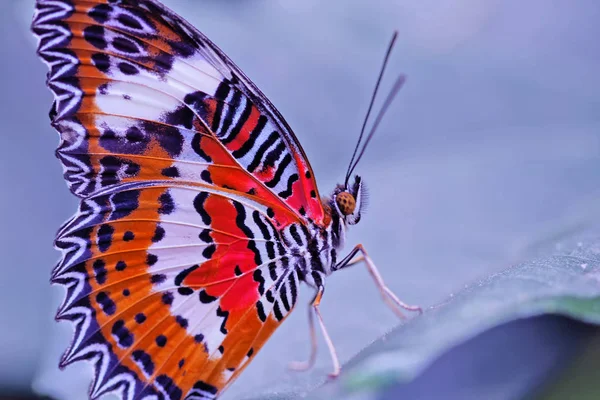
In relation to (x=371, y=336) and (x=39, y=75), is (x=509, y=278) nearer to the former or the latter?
(x=371, y=336)

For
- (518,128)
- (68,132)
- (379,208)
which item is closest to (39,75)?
(68,132)

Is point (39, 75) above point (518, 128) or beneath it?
above

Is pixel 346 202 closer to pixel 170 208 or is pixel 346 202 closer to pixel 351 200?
pixel 351 200

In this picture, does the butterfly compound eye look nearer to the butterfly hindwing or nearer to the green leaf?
the butterfly hindwing

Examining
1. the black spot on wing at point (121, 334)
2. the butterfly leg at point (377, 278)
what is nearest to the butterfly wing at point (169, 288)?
the black spot on wing at point (121, 334)

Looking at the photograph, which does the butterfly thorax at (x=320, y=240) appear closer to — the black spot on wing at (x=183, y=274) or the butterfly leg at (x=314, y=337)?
the butterfly leg at (x=314, y=337)

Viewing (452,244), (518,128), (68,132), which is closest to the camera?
(68,132)

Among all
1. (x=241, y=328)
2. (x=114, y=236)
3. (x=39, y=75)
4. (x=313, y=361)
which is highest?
(x=39, y=75)
